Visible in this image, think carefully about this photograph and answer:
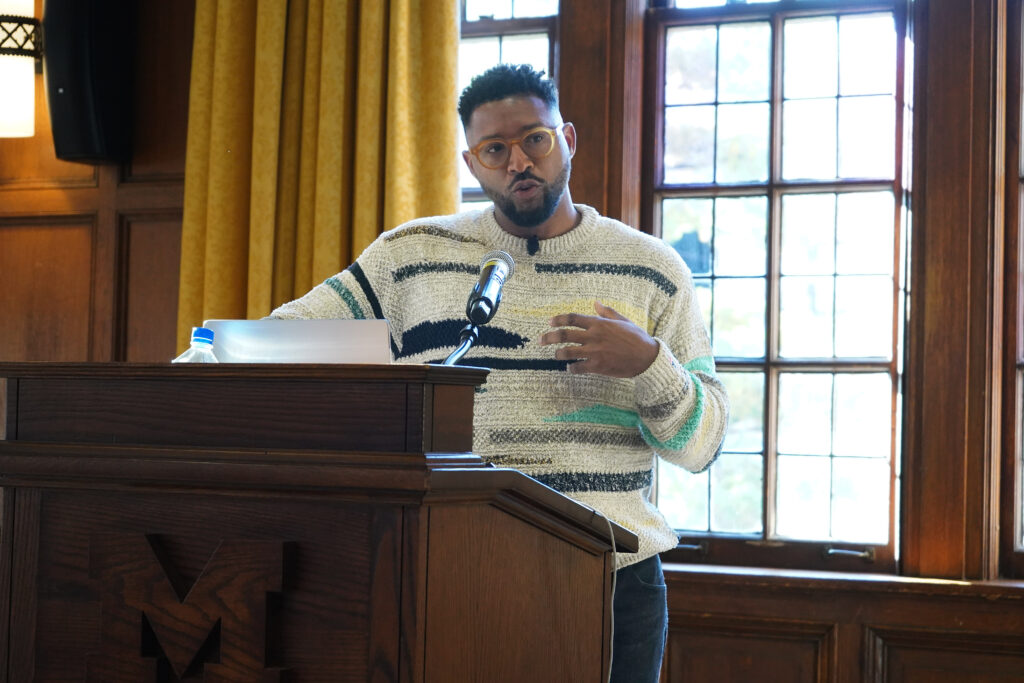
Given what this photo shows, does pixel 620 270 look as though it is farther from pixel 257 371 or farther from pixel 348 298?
pixel 257 371

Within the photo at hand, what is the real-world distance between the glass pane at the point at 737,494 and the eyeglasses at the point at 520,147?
133 cm

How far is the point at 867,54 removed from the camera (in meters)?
3.02

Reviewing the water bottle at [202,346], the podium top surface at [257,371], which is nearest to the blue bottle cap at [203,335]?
the water bottle at [202,346]

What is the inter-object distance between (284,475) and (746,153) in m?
2.26

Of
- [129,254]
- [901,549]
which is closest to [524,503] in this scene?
[901,549]

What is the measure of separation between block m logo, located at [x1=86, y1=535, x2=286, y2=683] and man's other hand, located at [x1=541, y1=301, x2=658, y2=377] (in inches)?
22.4

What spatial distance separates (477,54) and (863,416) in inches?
59.2

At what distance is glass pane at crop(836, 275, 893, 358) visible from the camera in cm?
297

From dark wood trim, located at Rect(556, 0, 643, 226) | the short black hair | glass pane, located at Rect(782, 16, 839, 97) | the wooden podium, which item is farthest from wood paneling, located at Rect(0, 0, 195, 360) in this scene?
the wooden podium

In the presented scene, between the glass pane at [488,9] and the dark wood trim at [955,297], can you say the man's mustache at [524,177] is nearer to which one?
the dark wood trim at [955,297]

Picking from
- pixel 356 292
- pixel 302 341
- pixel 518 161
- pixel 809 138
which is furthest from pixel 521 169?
pixel 809 138

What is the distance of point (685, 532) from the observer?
3094 mm

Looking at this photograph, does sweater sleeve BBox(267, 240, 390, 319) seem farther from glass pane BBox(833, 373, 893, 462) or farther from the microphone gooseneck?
glass pane BBox(833, 373, 893, 462)

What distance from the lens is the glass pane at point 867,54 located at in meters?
3.01
